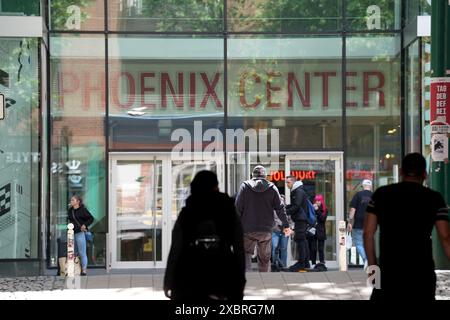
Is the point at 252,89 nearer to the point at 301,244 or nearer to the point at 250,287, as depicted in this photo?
the point at 301,244

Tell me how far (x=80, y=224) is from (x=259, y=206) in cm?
380

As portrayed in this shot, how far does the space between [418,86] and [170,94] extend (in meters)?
4.72

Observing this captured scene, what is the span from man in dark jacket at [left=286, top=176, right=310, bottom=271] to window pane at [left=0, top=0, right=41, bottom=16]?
5.39m

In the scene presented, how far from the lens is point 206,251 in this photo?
648cm

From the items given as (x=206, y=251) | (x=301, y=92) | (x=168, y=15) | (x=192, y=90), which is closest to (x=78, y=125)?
(x=192, y=90)

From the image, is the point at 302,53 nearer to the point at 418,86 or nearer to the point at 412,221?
the point at 418,86

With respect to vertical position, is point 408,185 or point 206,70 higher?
point 206,70

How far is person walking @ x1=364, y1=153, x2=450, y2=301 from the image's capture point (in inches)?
260

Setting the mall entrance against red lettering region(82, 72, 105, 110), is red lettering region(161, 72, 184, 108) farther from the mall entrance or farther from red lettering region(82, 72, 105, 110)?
red lettering region(82, 72, 105, 110)

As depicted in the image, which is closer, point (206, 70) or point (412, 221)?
point (412, 221)

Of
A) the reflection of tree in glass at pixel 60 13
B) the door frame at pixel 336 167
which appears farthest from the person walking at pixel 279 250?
the reflection of tree in glass at pixel 60 13

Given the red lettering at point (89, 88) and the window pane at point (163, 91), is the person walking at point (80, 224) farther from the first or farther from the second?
the red lettering at point (89, 88)

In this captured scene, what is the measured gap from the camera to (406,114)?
17297 mm
